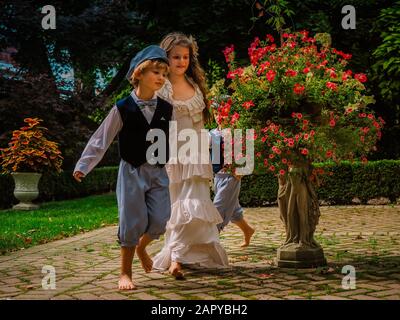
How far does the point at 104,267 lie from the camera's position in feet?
18.2

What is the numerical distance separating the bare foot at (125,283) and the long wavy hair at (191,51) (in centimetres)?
169

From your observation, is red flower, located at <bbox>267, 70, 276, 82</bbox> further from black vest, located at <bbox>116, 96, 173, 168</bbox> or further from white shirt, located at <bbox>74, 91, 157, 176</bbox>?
white shirt, located at <bbox>74, 91, 157, 176</bbox>

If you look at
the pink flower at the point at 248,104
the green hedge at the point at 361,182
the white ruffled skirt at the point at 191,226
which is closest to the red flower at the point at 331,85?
the pink flower at the point at 248,104

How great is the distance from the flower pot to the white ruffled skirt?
8.81 m

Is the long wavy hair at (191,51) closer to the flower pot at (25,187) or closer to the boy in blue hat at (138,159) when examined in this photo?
the boy in blue hat at (138,159)

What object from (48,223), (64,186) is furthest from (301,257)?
(64,186)

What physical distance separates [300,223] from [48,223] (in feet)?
18.5

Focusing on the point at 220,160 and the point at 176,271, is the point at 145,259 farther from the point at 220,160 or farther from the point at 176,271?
the point at 220,160

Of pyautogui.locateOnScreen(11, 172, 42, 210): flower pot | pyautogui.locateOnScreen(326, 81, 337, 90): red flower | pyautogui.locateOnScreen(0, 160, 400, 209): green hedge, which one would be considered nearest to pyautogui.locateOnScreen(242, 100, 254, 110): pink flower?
pyautogui.locateOnScreen(326, 81, 337, 90): red flower

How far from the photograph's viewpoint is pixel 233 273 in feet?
16.5

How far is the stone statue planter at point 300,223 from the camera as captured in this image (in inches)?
205

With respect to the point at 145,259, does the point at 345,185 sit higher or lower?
higher

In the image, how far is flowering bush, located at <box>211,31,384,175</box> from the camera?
4.98 metres
